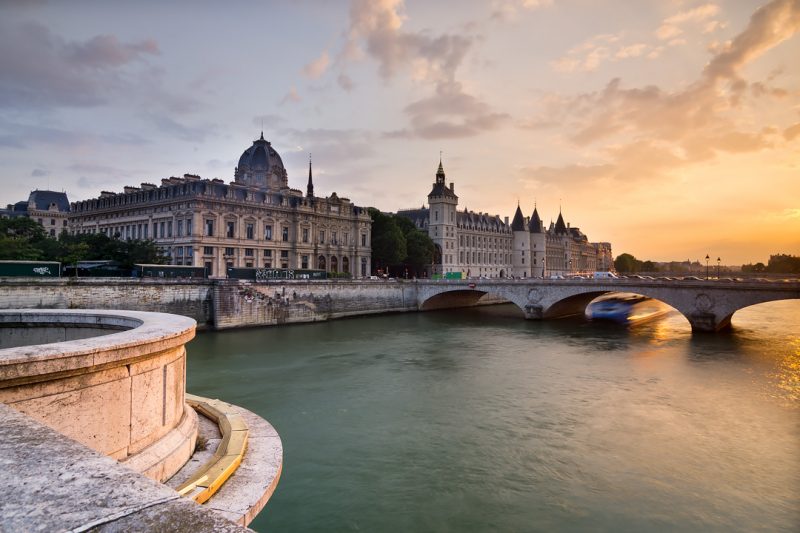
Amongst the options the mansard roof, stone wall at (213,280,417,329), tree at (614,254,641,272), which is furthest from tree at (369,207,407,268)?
tree at (614,254,641,272)

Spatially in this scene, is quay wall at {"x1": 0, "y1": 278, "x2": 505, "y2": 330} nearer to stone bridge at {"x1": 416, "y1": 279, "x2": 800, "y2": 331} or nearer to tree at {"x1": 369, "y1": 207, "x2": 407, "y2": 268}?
stone bridge at {"x1": 416, "y1": 279, "x2": 800, "y2": 331}

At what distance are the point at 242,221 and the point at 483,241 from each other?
199 ft

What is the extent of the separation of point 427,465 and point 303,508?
363 cm

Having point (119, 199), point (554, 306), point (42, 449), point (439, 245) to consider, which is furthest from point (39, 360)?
point (439, 245)

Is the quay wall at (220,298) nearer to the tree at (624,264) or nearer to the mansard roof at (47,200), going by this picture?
the mansard roof at (47,200)

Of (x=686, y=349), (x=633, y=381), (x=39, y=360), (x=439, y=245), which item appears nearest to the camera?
(x=39, y=360)

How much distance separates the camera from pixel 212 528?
90.0 inches

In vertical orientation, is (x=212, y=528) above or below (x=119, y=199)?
below

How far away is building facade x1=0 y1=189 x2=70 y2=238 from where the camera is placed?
96.3 m

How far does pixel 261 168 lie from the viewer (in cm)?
8244

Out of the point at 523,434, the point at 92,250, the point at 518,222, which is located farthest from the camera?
the point at 518,222

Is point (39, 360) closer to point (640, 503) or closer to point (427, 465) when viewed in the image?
point (427, 465)

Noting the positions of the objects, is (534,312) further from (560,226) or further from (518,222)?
(560,226)

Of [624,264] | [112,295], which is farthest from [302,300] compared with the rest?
[624,264]
